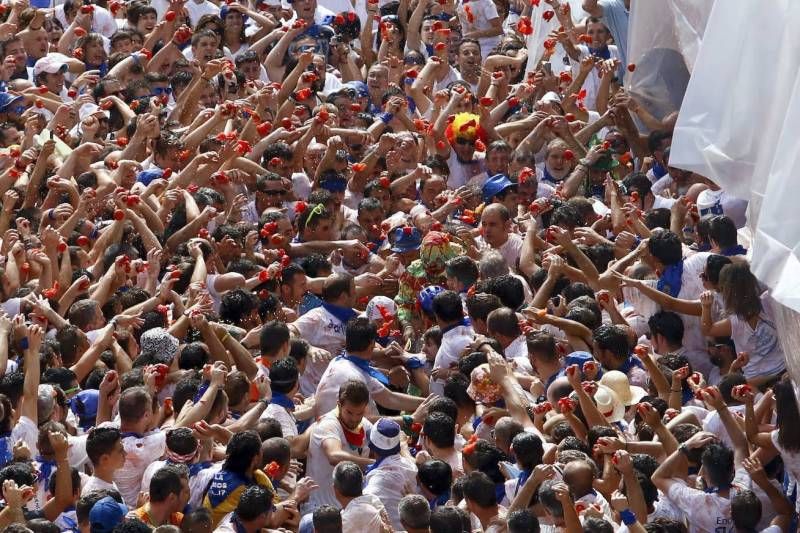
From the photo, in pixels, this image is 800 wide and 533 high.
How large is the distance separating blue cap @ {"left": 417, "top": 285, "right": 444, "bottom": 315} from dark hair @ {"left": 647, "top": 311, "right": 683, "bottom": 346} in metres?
1.27

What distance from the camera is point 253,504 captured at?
814 cm

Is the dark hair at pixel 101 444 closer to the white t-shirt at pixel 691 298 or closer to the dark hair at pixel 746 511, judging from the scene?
the dark hair at pixel 746 511

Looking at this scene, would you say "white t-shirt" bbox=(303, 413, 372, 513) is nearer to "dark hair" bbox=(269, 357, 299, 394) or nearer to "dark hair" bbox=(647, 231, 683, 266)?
"dark hair" bbox=(269, 357, 299, 394)

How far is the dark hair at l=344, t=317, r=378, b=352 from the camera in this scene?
988 cm

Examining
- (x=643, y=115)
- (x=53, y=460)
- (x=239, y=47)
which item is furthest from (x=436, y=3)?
(x=53, y=460)

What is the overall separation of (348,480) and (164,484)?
861 mm

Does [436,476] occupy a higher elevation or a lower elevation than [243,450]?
lower

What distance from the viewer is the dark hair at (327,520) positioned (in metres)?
8.06

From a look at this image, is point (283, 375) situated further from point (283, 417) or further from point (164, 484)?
point (164, 484)

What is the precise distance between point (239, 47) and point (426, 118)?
2150mm

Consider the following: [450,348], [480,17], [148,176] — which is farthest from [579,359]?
[480,17]

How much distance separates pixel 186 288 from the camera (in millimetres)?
11195

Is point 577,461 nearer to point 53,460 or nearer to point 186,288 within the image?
point 53,460

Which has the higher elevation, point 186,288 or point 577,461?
point 577,461
